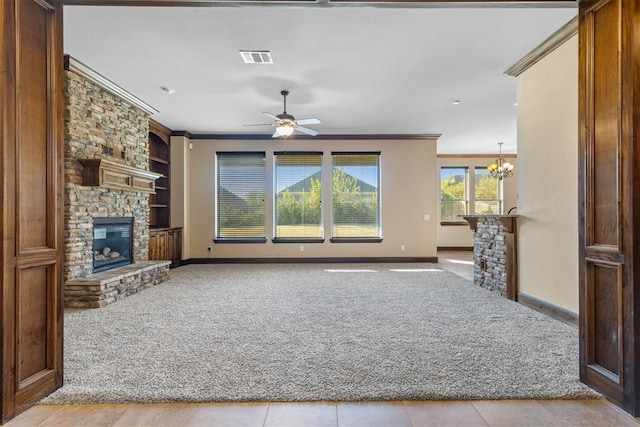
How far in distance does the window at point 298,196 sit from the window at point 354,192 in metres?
0.42

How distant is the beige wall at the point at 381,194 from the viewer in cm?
779

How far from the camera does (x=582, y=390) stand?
2.11 meters

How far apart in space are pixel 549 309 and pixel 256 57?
4.37 metres

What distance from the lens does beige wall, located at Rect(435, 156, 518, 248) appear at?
10.3 metres

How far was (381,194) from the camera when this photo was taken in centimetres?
797

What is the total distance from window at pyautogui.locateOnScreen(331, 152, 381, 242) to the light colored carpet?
318 cm

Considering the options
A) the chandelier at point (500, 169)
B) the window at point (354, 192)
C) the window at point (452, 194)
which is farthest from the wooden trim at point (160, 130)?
the chandelier at point (500, 169)

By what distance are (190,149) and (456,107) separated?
569 cm

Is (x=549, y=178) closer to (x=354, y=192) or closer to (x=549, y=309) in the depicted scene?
(x=549, y=309)

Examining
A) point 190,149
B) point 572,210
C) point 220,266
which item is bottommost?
point 220,266

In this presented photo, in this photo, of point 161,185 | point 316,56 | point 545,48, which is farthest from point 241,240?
point 545,48

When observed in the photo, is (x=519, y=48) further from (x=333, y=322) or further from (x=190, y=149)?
(x=190, y=149)

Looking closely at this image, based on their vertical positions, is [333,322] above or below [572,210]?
below

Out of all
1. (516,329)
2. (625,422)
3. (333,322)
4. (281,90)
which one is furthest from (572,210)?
(281,90)
